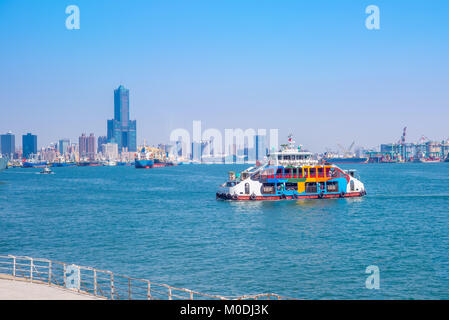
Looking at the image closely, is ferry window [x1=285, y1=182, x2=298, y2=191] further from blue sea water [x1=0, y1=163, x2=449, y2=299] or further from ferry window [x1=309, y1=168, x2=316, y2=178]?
ferry window [x1=309, y1=168, x2=316, y2=178]

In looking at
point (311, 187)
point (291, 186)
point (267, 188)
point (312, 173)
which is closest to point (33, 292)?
point (267, 188)

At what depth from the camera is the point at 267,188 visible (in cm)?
7350

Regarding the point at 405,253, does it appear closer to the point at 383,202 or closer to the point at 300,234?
the point at 300,234

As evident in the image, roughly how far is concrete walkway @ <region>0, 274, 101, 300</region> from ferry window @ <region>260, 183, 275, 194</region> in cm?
5566

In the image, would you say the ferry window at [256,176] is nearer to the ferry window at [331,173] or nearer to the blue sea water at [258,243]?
the blue sea water at [258,243]

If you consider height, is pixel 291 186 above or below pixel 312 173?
below

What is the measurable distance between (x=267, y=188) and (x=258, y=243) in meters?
32.1

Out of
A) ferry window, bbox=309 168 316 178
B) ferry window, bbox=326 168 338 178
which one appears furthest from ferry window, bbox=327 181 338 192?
ferry window, bbox=309 168 316 178

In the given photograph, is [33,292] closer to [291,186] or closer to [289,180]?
[289,180]

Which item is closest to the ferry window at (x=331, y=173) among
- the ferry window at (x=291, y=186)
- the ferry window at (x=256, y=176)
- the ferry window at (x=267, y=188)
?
the ferry window at (x=291, y=186)

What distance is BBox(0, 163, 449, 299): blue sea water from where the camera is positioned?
29062mm

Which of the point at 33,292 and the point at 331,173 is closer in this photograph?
the point at 33,292

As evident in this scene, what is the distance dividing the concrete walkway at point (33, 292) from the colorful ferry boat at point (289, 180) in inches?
2157
